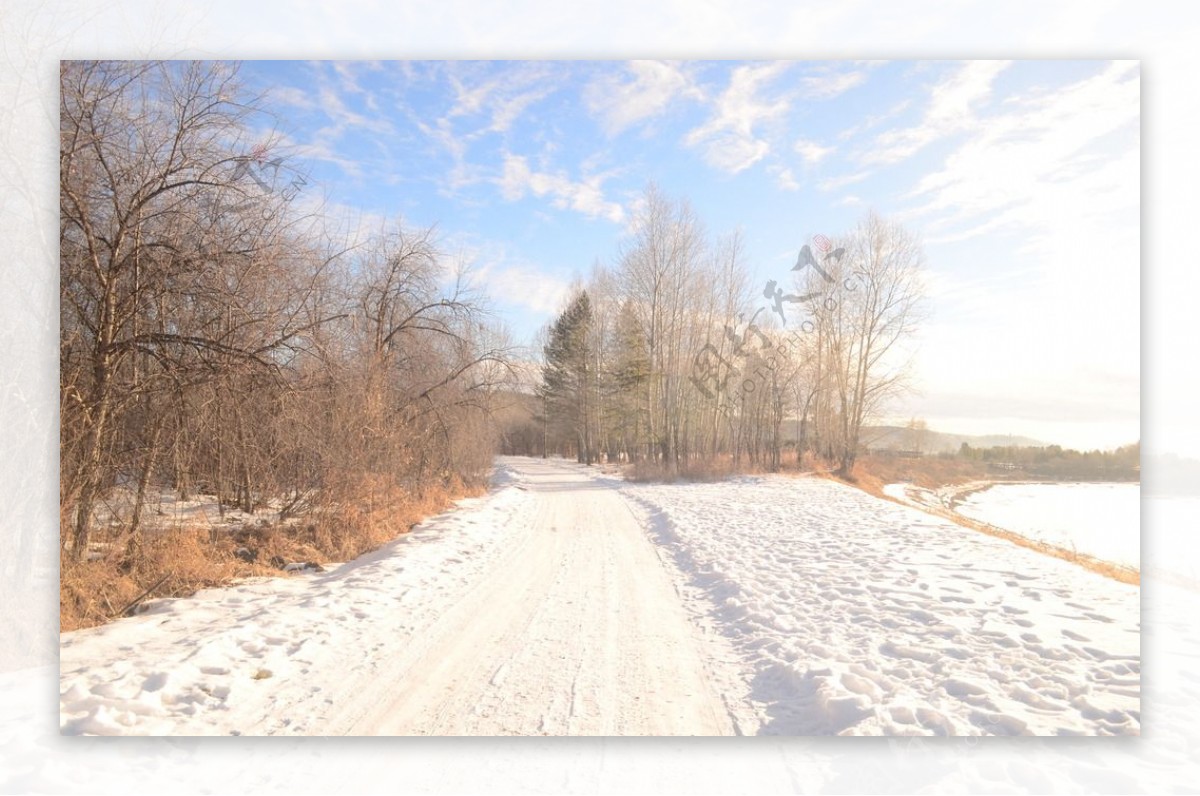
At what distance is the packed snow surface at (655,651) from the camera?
3320 millimetres

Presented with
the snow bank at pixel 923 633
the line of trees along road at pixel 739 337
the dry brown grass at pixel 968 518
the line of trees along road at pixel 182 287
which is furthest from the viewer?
the line of trees along road at pixel 739 337

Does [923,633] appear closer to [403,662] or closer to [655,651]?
[655,651]

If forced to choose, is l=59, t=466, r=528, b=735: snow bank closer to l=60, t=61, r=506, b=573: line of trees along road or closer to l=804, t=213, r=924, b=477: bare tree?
l=60, t=61, r=506, b=573: line of trees along road

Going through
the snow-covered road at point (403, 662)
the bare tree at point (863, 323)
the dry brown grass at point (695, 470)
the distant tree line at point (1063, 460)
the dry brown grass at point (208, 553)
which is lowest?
the snow-covered road at point (403, 662)

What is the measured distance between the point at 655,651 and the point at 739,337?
2.97 meters

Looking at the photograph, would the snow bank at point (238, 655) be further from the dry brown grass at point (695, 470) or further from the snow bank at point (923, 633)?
the dry brown grass at point (695, 470)

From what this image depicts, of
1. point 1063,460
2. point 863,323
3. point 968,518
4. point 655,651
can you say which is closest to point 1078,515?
point 1063,460

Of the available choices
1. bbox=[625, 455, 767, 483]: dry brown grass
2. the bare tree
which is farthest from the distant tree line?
bbox=[625, 455, 767, 483]: dry brown grass

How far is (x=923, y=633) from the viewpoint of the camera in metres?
3.77

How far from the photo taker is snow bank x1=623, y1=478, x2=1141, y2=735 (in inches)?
129

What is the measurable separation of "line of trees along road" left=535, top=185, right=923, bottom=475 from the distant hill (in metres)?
0.21

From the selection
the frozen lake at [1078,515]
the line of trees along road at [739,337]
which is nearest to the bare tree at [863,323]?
the line of trees along road at [739,337]

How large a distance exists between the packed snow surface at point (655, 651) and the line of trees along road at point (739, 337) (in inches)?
46.8
